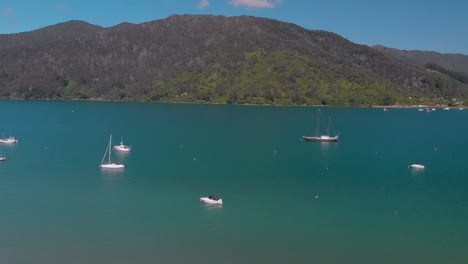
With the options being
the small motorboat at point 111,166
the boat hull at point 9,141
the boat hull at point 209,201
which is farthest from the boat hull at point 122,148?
the boat hull at point 209,201

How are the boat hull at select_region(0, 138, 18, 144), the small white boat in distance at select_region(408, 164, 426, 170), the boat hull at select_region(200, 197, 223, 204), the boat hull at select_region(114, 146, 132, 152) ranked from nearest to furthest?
the boat hull at select_region(200, 197, 223, 204), the small white boat in distance at select_region(408, 164, 426, 170), the boat hull at select_region(114, 146, 132, 152), the boat hull at select_region(0, 138, 18, 144)

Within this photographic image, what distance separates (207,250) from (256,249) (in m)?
4.35

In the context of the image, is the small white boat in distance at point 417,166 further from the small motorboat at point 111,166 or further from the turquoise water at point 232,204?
the small motorboat at point 111,166

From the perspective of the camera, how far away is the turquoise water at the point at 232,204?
142 feet

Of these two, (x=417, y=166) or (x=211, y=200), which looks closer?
(x=211, y=200)

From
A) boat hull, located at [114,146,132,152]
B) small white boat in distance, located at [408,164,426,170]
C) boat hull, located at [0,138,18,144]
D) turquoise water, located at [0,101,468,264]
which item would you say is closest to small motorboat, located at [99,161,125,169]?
turquoise water, located at [0,101,468,264]

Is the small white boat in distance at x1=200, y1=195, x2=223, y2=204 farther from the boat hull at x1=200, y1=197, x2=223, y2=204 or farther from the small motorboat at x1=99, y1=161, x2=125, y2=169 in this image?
the small motorboat at x1=99, y1=161, x2=125, y2=169

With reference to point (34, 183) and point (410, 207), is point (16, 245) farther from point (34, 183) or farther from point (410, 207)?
point (410, 207)

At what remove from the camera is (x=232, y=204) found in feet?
189

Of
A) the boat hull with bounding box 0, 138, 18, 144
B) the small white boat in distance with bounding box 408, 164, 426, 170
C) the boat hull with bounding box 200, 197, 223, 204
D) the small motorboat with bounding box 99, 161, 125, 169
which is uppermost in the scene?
the boat hull with bounding box 0, 138, 18, 144

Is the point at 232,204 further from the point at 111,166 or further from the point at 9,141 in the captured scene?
the point at 9,141

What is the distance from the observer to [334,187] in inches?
2741

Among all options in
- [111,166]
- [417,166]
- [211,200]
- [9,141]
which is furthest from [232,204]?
[9,141]

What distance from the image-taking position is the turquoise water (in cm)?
4319
